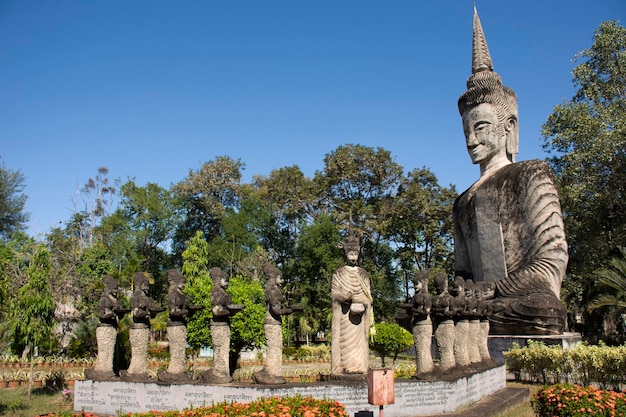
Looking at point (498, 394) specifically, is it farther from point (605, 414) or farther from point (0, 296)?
point (0, 296)

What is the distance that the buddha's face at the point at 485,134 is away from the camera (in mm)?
19406

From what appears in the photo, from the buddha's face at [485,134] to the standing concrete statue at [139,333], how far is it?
14.4 m

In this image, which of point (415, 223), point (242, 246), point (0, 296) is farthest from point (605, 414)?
point (242, 246)

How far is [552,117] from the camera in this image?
2486 centimetres

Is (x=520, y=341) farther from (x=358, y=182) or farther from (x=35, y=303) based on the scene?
(x=358, y=182)

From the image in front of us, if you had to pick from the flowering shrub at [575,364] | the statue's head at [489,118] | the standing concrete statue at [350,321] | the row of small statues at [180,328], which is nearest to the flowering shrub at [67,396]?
the row of small statues at [180,328]

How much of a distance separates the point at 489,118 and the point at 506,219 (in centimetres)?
401

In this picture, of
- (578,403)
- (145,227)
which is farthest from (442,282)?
(145,227)

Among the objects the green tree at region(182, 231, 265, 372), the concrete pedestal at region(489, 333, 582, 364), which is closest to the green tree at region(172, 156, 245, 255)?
the green tree at region(182, 231, 265, 372)

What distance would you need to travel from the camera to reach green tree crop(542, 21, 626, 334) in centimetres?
2259

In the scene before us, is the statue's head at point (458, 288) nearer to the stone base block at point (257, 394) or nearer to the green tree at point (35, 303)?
the stone base block at point (257, 394)

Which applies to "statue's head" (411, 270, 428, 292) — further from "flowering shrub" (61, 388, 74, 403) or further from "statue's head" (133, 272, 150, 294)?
"flowering shrub" (61, 388, 74, 403)

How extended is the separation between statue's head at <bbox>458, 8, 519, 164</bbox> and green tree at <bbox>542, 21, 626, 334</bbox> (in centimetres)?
509

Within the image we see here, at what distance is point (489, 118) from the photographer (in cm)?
1941
